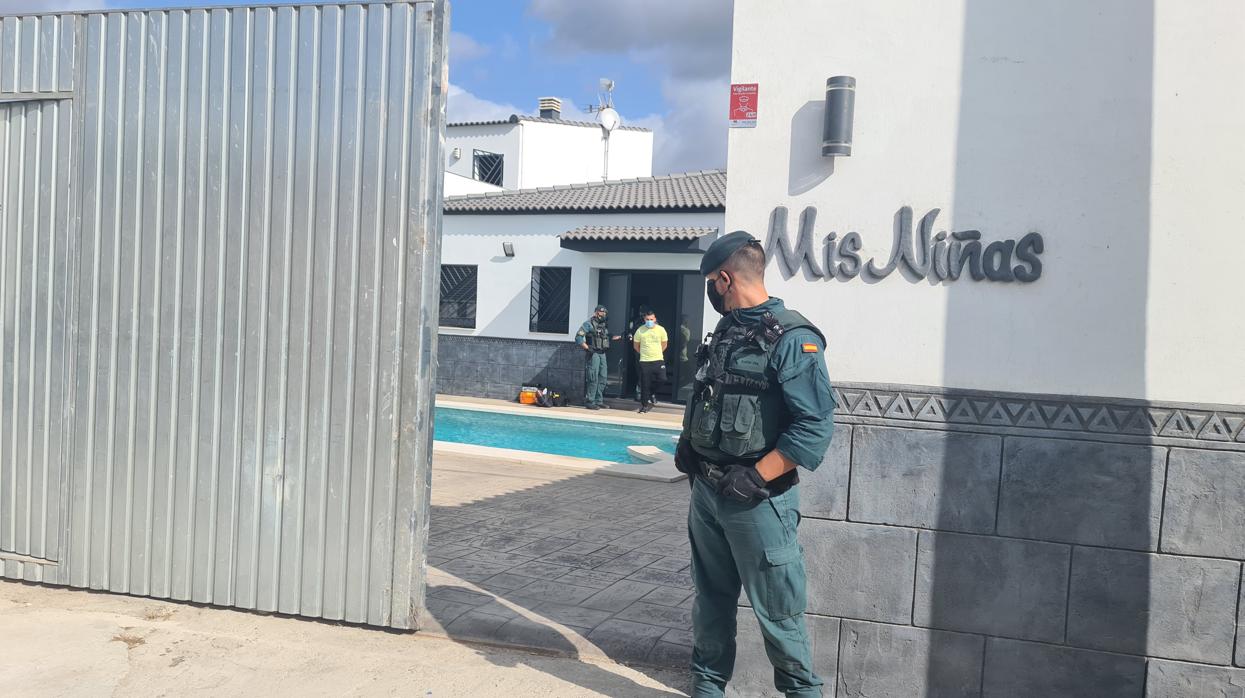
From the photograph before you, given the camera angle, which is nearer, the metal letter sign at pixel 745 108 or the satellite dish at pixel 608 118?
the metal letter sign at pixel 745 108

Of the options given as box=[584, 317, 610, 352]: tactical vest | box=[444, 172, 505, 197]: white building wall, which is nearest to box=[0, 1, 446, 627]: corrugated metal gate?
box=[584, 317, 610, 352]: tactical vest

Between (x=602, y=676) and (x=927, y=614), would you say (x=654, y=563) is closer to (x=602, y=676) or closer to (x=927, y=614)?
(x=602, y=676)

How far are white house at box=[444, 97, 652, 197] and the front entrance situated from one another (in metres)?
11.6

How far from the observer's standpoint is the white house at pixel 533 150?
97.6 feet

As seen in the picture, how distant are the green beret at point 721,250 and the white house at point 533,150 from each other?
84.9ft

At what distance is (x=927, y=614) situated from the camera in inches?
146

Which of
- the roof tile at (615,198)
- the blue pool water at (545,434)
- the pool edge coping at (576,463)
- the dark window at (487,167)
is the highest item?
the dark window at (487,167)

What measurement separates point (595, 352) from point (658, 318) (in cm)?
158

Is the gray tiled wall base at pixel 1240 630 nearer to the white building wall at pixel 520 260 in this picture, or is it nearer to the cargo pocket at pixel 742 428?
the cargo pocket at pixel 742 428

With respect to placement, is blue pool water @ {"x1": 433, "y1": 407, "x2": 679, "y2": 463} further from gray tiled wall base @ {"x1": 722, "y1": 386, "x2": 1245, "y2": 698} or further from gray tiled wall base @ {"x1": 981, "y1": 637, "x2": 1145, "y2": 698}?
gray tiled wall base @ {"x1": 981, "y1": 637, "x2": 1145, "y2": 698}

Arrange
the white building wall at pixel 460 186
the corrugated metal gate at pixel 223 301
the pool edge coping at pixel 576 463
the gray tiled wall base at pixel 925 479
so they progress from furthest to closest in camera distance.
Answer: the white building wall at pixel 460 186 < the pool edge coping at pixel 576 463 < the corrugated metal gate at pixel 223 301 < the gray tiled wall base at pixel 925 479

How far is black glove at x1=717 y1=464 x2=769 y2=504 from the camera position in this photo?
3275 millimetres

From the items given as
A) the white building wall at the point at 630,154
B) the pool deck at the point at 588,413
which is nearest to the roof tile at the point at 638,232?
the pool deck at the point at 588,413

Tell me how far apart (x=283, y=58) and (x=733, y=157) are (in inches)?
87.0
